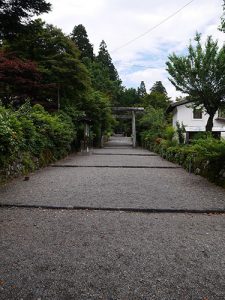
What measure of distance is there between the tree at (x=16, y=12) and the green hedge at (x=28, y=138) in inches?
160

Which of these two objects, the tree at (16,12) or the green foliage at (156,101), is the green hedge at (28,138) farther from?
the green foliage at (156,101)

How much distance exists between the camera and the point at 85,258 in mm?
3426

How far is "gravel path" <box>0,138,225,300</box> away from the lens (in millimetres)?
2789

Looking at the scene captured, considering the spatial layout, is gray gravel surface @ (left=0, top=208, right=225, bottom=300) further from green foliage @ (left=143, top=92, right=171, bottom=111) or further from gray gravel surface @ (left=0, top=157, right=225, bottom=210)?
green foliage @ (left=143, top=92, right=171, bottom=111)

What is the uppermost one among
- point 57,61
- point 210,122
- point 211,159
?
point 57,61

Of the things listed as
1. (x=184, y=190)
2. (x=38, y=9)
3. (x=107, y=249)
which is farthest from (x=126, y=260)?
(x=184, y=190)

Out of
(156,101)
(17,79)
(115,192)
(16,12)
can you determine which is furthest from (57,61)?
(156,101)

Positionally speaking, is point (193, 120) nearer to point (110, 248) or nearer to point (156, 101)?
point (156, 101)

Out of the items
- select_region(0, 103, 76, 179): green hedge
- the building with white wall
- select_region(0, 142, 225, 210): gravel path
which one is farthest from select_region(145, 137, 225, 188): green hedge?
the building with white wall

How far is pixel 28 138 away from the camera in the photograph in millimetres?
10586

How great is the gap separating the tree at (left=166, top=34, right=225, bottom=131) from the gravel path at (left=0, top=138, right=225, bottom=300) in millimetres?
11565

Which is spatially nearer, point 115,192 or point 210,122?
A: point 115,192

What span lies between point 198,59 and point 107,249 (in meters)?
15.5

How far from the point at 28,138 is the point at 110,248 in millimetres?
7574
